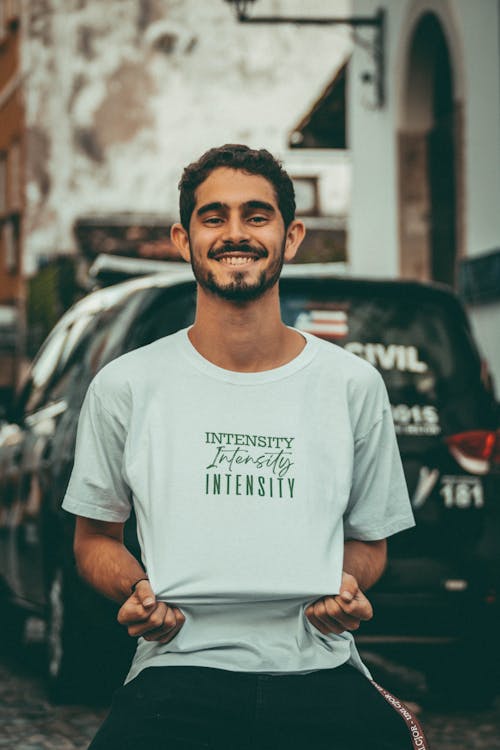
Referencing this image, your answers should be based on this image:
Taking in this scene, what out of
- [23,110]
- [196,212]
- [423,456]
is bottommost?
[423,456]

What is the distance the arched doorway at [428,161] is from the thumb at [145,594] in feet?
44.3

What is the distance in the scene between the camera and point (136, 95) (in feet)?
106

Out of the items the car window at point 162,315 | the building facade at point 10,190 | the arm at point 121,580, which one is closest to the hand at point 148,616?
the arm at point 121,580

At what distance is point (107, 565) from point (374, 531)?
18.3 inches

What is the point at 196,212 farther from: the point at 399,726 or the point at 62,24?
the point at 62,24

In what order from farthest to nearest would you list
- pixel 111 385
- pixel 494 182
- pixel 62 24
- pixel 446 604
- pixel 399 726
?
pixel 62 24
pixel 494 182
pixel 446 604
pixel 111 385
pixel 399 726

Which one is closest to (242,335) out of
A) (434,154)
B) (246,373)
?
(246,373)

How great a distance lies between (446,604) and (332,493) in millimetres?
3825

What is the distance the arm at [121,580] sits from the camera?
2.67 m

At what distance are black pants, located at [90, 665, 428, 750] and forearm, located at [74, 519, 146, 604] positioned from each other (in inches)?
7.0

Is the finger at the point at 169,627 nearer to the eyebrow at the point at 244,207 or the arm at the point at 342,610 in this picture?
the arm at the point at 342,610

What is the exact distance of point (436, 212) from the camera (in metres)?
16.7

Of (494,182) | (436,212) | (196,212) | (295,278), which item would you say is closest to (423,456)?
(295,278)

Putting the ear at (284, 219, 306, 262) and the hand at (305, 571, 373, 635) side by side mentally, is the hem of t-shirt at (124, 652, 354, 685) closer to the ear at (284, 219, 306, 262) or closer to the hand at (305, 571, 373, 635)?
the hand at (305, 571, 373, 635)
